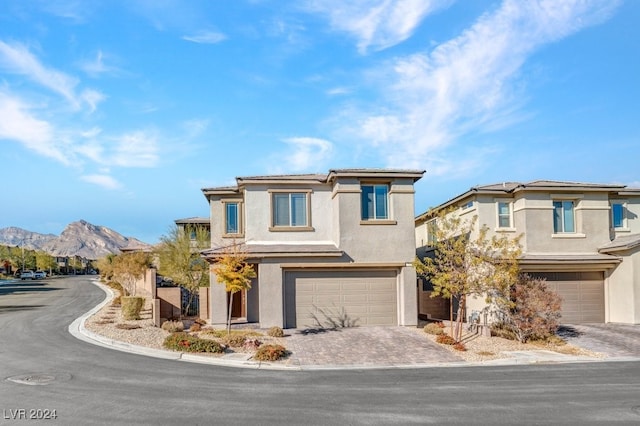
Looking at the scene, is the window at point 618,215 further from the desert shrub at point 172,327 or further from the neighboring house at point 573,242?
the desert shrub at point 172,327

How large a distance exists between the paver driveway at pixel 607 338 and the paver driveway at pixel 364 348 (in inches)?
252

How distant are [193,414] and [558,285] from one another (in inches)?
813

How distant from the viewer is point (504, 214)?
26.2 meters

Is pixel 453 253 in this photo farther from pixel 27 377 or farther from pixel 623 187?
pixel 27 377

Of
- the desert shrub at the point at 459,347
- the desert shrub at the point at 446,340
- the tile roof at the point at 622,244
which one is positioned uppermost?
the tile roof at the point at 622,244

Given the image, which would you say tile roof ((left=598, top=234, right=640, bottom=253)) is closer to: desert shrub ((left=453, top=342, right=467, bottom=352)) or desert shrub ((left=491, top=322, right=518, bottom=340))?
desert shrub ((left=491, top=322, right=518, bottom=340))

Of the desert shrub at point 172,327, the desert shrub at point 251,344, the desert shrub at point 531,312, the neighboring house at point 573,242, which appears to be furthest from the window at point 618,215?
the desert shrub at point 172,327

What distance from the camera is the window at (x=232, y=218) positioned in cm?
2708

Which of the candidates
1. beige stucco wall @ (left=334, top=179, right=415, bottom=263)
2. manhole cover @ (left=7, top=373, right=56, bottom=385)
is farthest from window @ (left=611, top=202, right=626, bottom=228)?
manhole cover @ (left=7, top=373, right=56, bottom=385)

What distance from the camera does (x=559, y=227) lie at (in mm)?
25750

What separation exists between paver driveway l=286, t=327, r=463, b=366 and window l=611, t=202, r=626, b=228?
1405cm

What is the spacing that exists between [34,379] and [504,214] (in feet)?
74.0

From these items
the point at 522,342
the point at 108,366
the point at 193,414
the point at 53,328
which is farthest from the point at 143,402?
the point at 522,342

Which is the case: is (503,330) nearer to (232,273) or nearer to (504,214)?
(504,214)
